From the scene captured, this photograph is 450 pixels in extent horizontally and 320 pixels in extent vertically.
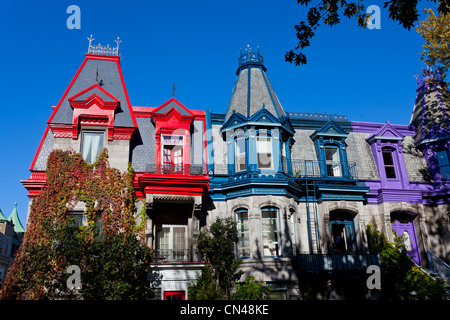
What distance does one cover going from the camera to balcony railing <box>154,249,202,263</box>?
18.3 metres

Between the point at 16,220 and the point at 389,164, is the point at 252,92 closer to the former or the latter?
the point at 389,164

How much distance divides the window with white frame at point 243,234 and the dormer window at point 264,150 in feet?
8.85

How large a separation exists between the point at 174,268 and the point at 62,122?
914cm

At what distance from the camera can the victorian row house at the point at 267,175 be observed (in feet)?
61.4

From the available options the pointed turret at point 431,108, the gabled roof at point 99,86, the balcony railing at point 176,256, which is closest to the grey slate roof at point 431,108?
the pointed turret at point 431,108

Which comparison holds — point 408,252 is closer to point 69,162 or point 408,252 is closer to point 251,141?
point 251,141

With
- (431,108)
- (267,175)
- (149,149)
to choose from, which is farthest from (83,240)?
(431,108)

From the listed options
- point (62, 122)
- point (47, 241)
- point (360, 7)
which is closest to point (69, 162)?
point (62, 122)

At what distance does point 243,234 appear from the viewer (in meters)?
19.5

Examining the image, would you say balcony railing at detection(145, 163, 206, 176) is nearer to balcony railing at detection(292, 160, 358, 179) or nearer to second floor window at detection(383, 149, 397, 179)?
balcony railing at detection(292, 160, 358, 179)

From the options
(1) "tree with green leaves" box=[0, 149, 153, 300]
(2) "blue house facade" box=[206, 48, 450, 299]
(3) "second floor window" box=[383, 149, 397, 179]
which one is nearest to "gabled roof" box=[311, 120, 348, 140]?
(2) "blue house facade" box=[206, 48, 450, 299]

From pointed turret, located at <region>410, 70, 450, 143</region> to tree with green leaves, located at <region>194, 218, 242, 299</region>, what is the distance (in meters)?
13.9

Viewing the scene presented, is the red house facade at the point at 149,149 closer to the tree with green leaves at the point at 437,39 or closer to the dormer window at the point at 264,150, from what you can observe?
the dormer window at the point at 264,150
